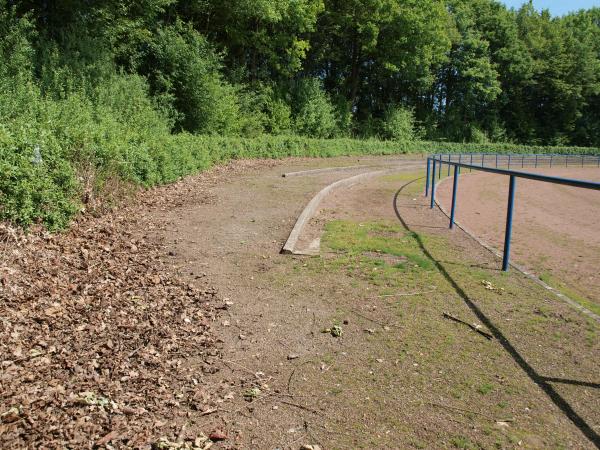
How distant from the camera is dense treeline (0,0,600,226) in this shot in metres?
8.57

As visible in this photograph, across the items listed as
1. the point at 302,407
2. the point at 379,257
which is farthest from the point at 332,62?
the point at 302,407

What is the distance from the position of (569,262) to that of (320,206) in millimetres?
5861

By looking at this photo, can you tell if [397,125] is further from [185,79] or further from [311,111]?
[185,79]

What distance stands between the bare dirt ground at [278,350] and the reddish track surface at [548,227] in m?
1.04

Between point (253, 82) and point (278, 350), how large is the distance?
32.1 metres

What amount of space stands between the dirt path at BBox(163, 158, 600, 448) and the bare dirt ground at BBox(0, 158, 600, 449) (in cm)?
2

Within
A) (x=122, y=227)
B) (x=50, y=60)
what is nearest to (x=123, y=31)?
(x=50, y=60)

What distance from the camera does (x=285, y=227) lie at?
28.8ft

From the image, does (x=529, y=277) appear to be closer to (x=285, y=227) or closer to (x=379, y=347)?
(x=379, y=347)

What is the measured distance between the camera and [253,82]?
3406 cm

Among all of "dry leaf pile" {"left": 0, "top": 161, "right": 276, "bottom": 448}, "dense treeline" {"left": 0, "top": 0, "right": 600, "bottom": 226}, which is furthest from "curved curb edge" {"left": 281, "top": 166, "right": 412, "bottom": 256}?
"dense treeline" {"left": 0, "top": 0, "right": 600, "bottom": 226}

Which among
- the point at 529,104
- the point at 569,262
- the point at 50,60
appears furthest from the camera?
the point at 529,104

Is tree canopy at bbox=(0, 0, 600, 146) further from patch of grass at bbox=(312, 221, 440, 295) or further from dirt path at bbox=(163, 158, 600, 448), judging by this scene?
dirt path at bbox=(163, 158, 600, 448)

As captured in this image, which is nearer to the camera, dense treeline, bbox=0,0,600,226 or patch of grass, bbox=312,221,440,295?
patch of grass, bbox=312,221,440,295
